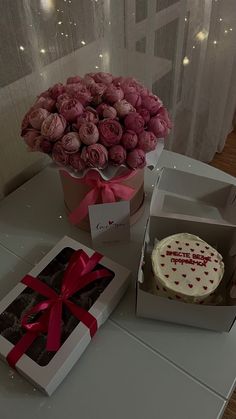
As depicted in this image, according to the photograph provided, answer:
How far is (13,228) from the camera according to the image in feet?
3.07

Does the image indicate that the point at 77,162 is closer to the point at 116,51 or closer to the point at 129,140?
the point at 129,140

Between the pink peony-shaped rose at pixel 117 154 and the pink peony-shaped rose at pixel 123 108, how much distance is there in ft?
0.23

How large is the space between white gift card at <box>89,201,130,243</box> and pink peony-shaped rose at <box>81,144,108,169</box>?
4.0 inches

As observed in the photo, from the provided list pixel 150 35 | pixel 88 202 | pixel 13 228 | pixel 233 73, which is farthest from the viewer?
pixel 233 73

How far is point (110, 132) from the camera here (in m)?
0.73

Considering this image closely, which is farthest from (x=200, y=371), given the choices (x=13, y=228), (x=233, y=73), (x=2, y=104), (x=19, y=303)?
(x=233, y=73)

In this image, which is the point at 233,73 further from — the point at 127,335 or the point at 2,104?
the point at 127,335

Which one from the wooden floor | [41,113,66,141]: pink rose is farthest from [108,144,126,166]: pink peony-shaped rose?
the wooden floor

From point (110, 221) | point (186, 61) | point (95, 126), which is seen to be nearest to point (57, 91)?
point (95, 126)

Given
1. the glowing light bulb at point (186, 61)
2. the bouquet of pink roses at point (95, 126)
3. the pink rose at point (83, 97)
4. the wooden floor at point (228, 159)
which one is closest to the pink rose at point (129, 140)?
the bouquet of pink roses at point (95, 126)

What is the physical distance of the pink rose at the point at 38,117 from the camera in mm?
759

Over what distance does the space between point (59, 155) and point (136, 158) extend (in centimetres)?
15

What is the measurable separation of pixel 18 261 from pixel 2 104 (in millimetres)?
363

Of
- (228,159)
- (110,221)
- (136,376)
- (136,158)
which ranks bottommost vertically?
(228,159)
